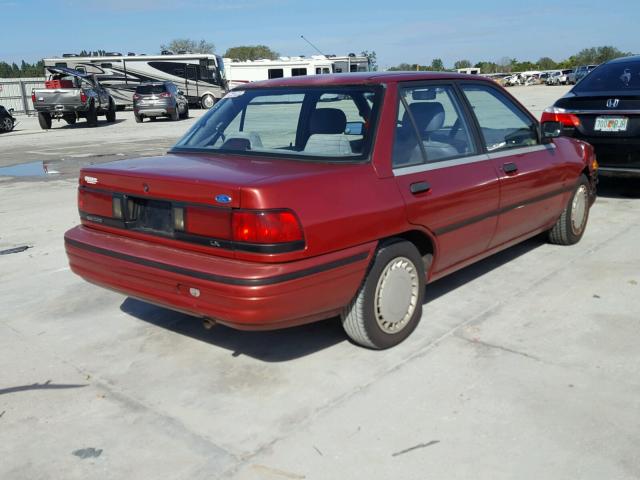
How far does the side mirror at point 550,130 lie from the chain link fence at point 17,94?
3609 cm

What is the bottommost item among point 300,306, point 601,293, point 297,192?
point 601,293

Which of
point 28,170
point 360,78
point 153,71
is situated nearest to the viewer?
point 360,78

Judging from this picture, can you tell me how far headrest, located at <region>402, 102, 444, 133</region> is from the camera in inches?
159

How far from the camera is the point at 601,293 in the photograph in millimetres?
4738

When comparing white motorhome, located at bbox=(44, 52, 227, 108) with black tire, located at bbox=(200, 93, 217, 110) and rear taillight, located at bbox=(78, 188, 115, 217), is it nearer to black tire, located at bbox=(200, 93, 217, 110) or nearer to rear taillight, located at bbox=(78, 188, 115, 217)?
black tire, located at bbox=(200, 93, 217, 110)

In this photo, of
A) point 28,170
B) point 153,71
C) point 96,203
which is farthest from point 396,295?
point 153,71

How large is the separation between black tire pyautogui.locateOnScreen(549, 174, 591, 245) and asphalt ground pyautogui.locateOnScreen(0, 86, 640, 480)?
2.16 feet

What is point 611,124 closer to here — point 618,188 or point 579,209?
point 618,188

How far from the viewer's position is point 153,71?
110 ft

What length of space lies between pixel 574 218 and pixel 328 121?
2888mm

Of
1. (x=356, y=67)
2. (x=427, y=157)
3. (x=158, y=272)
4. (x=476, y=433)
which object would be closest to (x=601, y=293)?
(x=427, y=157)

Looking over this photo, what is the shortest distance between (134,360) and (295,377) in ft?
3.15

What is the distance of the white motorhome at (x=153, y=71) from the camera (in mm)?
32906

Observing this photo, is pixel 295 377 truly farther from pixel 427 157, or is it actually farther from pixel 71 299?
pixel 71 299
